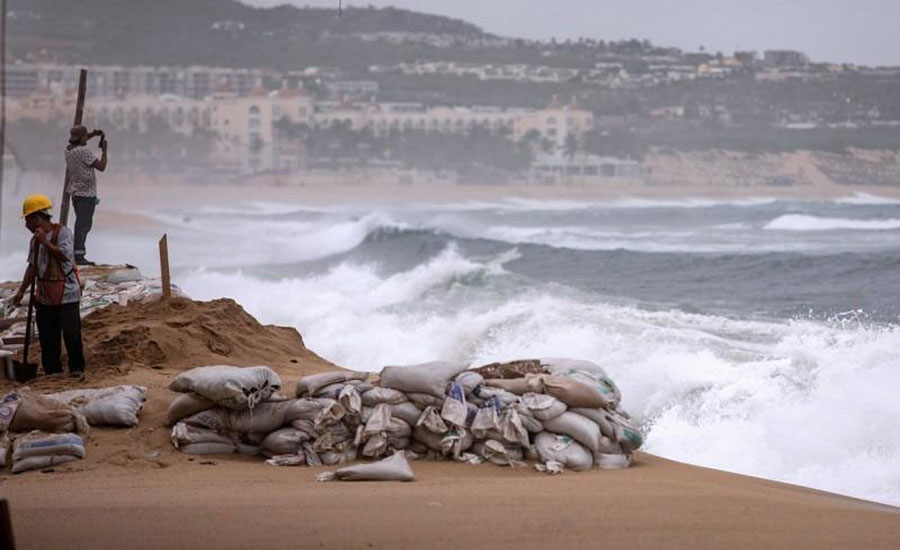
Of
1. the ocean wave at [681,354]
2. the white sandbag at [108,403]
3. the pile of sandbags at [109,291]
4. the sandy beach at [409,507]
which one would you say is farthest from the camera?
the pile of sandbags at [109,291]

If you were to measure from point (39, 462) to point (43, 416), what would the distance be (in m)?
0.38

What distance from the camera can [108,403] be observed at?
7824 mm

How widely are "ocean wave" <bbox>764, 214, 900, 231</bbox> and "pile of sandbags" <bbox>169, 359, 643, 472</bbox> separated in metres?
36.6

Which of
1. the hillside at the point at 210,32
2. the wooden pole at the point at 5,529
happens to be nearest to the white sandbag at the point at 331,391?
the wooden pole at the point at 5,529

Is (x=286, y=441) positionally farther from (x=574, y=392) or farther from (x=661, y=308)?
(x=661, y=308)

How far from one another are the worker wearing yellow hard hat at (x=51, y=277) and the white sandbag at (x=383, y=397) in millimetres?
2369

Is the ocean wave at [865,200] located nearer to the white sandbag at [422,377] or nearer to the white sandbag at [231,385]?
the white sandbag at [422,377]

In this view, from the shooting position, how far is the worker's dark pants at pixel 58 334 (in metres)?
8.78

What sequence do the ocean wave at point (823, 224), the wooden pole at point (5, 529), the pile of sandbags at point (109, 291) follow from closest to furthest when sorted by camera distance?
1. the wooden pole at point (5, 529)
2. the pile of sandbags at point (109, 291)
3. the ocean wave at point (823, 224)

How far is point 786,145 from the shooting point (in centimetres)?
6794

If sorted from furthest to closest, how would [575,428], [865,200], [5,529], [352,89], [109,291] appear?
[352,89] < [865,200] < [109,291] < [575,428] < [5,529]

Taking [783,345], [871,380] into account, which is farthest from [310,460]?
[783,345]

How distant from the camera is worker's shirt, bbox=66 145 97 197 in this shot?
1229 cm

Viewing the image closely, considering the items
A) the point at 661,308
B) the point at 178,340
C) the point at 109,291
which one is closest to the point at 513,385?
the point at 178,340
